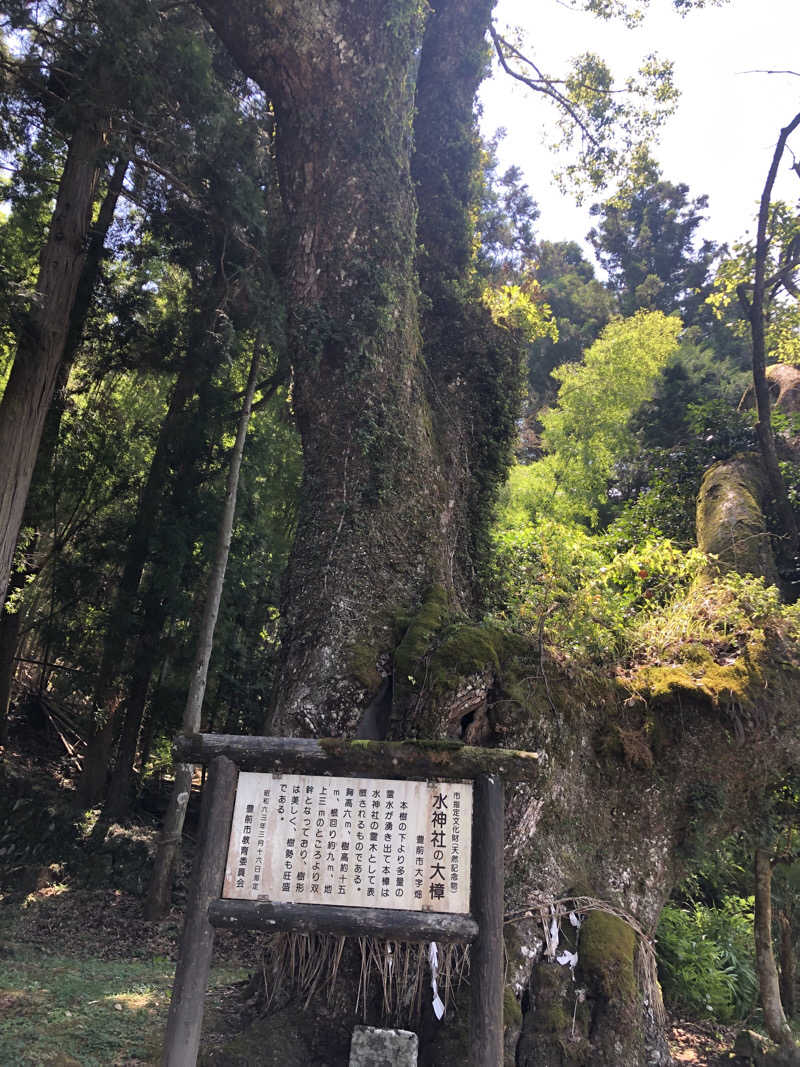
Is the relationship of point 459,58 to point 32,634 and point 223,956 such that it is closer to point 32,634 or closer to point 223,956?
point 223,956

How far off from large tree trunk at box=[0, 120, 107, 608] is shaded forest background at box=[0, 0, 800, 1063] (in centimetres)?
4

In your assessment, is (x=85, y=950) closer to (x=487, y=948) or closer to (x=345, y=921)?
(x=345, y=921)

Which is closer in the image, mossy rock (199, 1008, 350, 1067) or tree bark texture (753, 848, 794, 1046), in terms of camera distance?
mossy rock (199, 1008, 350, 1067)

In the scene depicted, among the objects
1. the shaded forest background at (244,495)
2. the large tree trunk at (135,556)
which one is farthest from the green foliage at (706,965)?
the large tree trunk at (135,556)

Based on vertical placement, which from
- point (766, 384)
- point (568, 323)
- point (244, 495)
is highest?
point (568, 323)

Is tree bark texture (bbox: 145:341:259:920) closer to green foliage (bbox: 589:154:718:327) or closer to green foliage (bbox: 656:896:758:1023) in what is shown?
green foliage (bbox: 656:896:758:1023)

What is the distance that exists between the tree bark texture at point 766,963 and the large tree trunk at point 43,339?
26.6 ft

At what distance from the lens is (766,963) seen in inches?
233

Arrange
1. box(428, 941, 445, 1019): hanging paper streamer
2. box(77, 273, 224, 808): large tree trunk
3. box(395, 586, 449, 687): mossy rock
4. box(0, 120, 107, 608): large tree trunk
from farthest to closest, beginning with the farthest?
box(77, 273, 224, 808): large tree trunk < box(0, 120, 107, 608): large tree trunk < box(395, 586, 449, 687): mossy rock < box(428, 941, 445, 1019): hanging paper streamer

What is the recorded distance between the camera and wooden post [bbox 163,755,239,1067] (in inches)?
121

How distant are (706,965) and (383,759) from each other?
6023mm

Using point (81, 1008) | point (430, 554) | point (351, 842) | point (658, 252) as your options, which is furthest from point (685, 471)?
point (658, 252)

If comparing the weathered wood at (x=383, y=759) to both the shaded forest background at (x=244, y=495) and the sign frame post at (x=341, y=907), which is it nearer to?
the sign frame post at (x=341, y=907)

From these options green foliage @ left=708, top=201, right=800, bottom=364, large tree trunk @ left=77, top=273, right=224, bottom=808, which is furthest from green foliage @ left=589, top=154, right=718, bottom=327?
large tree trunk @ left=77, top=273, right=224, bottom=808
